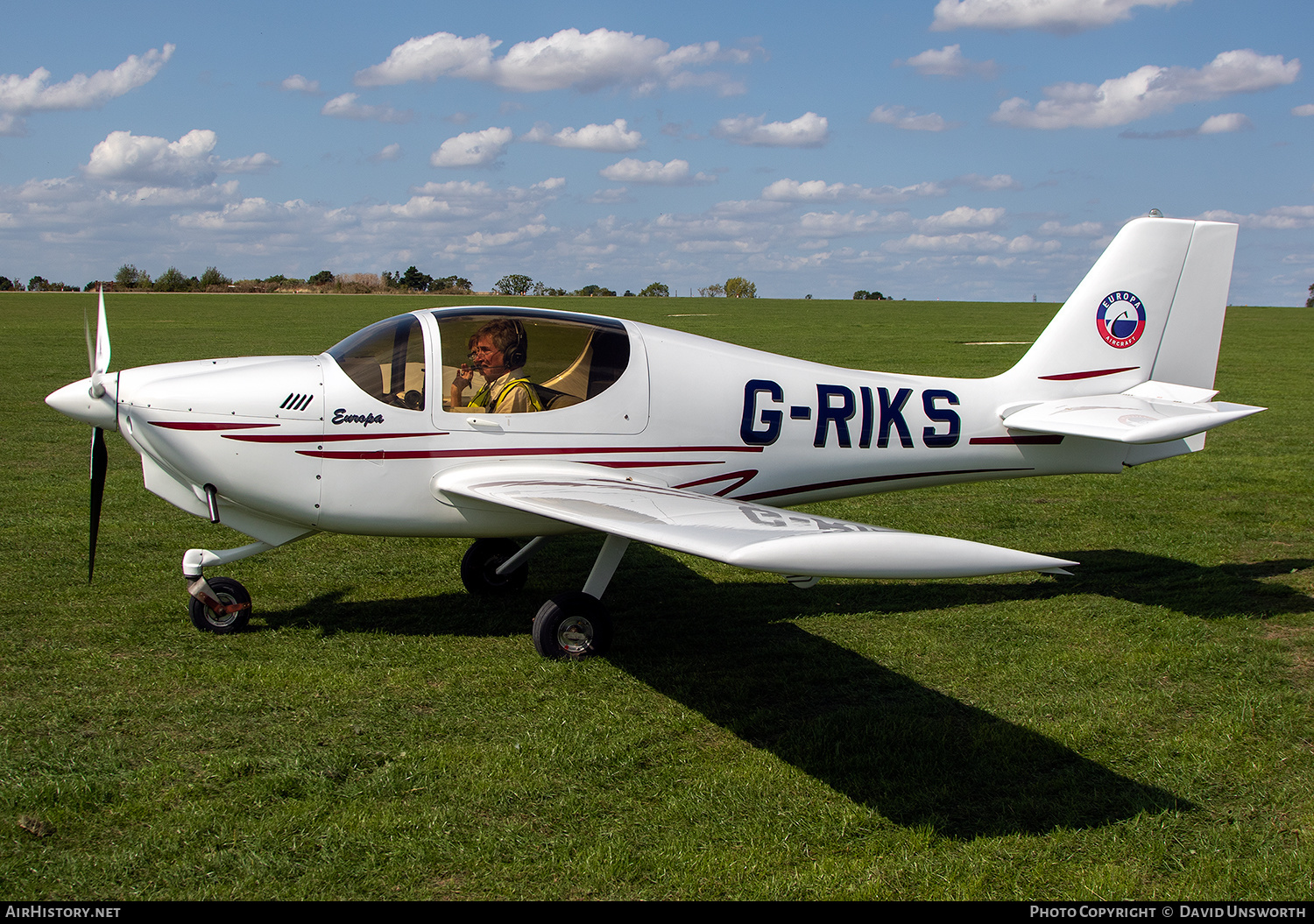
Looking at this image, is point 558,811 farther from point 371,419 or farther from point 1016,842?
point 371,419

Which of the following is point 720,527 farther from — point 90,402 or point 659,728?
point 90,402

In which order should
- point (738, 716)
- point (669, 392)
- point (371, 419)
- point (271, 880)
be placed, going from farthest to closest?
point (669, 392) → point (371, 419) → point (738, 716) → point (271, 880)

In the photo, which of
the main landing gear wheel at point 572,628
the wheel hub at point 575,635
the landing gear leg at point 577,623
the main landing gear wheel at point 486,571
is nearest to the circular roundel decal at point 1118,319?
the landing gear leg at point 577,623

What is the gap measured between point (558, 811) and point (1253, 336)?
46767 millimetres

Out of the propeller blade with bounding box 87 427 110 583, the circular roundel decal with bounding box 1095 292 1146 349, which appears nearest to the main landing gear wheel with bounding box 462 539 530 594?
the propeller blade with bounding box 87 427 110 583

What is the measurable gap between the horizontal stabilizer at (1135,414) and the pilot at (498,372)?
3645 millimetres

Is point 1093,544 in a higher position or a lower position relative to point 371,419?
lower

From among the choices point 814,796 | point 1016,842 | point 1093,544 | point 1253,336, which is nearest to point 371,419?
point 814,796

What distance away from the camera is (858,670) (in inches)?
229

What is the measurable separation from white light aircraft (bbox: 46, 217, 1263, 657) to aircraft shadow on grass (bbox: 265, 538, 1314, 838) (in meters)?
0.67

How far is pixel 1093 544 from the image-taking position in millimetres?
8859

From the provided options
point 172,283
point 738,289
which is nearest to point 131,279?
point 172,283

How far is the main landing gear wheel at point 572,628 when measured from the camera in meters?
5.85

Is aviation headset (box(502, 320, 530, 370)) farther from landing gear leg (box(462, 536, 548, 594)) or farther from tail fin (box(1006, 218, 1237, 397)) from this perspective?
tail fin (box(1006, 218, 1237, 397))
